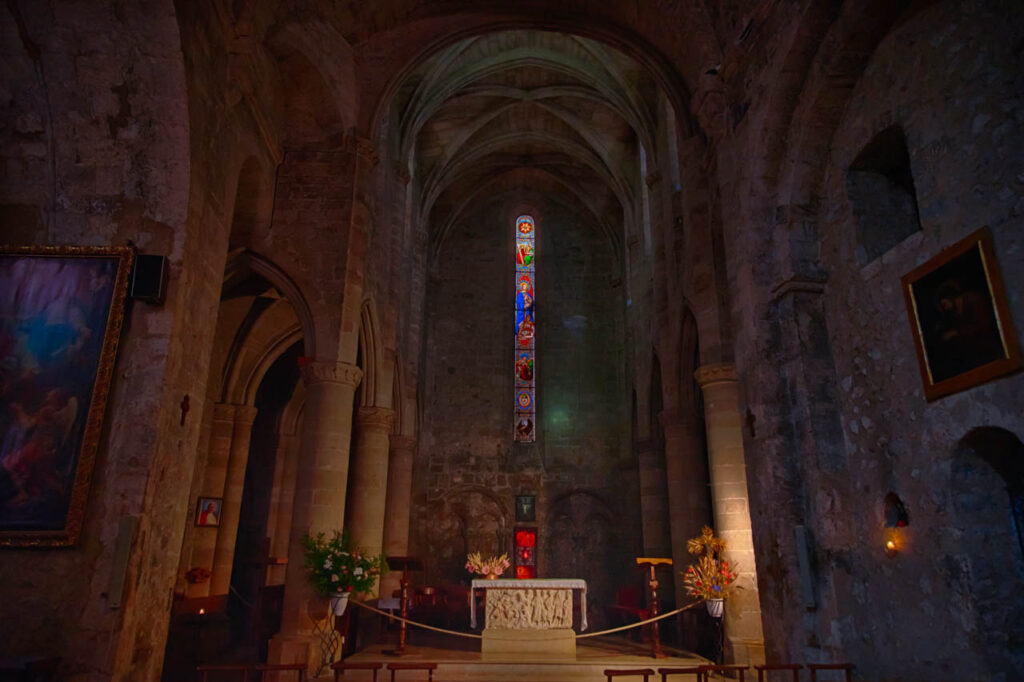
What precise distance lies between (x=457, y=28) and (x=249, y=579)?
1275 cm

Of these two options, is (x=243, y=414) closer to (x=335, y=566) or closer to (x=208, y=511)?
(x=208, y=511)

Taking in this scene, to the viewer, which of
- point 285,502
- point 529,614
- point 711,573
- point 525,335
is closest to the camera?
point 711,573

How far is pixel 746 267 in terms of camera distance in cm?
798

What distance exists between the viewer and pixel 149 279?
6.45m

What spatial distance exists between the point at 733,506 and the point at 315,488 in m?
6.43

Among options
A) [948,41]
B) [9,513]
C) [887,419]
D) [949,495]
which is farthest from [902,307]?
[9,513]

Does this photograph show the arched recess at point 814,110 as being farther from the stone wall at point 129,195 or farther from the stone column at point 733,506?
the stone wall at point 129,195

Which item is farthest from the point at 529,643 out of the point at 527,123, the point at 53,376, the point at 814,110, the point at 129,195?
the point at 527,123

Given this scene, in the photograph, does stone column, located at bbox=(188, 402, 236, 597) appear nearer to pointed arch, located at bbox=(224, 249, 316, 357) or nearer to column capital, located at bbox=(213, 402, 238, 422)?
column capital, located at bbox=(213, 402, 238, 422)

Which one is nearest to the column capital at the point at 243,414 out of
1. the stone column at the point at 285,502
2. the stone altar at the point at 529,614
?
the stone column at the point at 285,502

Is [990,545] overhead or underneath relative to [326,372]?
underneath

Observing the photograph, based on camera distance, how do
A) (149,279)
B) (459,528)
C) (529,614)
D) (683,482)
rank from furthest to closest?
(459,528) < (683,482) < (529,614) < (149,279)

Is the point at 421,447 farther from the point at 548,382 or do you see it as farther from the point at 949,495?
the point at 949,495

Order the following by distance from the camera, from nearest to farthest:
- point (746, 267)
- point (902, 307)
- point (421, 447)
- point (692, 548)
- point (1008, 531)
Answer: point (1008, 531) < point (902, 307) < point (746, 267) < point (692, 548) < point (421, 447)
